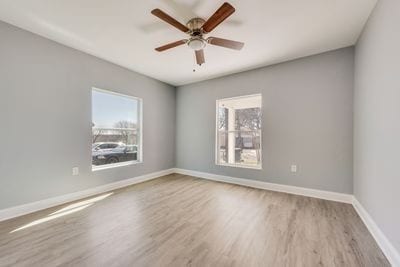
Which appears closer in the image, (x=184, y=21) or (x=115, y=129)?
(x=184, y=21)

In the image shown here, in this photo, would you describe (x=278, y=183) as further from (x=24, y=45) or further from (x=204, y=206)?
(x=24, y=45)

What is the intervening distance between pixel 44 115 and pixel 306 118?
450cm

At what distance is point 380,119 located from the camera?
1.88 meters

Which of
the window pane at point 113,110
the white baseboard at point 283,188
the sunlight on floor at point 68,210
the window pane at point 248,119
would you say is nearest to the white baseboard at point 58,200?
the sunlight on floor at point 68,210

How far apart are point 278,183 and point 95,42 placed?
426 centimetres

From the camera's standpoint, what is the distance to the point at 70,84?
3.03m

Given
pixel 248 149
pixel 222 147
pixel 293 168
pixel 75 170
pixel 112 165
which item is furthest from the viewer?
pixel 222 147

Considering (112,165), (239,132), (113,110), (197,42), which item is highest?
(197,42)

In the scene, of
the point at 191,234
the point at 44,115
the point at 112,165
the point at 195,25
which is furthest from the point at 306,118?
the point at 44,115

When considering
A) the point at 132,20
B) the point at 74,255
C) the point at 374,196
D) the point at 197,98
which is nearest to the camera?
the point at 74,255

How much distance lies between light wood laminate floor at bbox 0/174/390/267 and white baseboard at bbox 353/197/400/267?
0.21ft

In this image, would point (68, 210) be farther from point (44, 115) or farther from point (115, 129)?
point (115, 129)

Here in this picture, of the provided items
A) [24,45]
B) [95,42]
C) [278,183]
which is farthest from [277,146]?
[24,45]

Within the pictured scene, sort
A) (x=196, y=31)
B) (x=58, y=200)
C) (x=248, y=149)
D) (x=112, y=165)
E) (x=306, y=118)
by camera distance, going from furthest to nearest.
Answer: (x=248, y=149) → (x=112, y=165) → (x=306, y=118) → (x=58, y=200) → (x=196, y=31)
